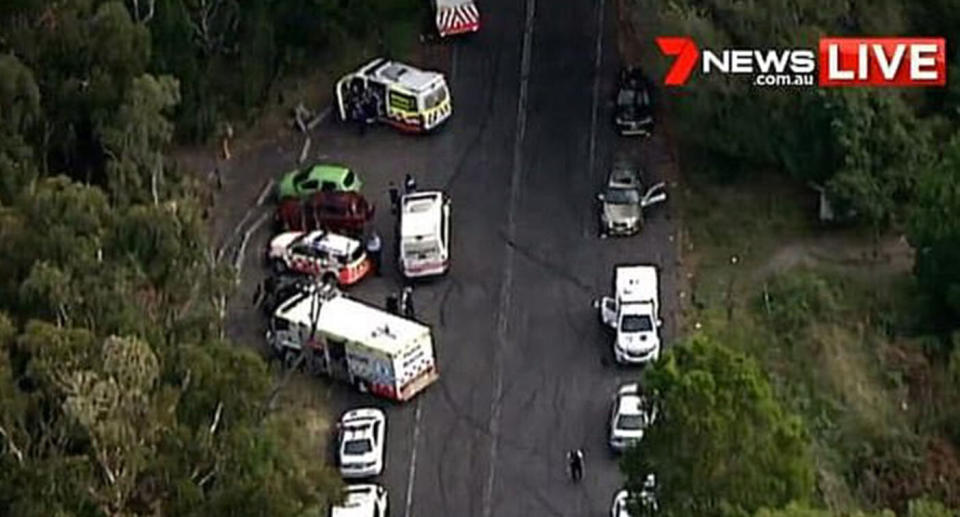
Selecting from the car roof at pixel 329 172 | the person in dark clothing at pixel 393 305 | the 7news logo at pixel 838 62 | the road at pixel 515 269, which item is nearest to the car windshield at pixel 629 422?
the road at pixel 515 269

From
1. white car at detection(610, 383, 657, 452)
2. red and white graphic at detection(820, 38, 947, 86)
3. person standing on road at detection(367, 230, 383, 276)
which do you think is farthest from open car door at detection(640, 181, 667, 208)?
white car at detection(610, 383, 657, 452)

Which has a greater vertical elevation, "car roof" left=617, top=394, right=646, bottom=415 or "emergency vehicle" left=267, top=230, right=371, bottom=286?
"emergency vehicle" left=267, top=230, right=371, bottom=286

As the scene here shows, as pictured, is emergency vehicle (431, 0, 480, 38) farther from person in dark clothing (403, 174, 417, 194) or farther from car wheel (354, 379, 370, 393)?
car wheel (354, 379, 370, 393)

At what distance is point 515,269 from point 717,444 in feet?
50.4

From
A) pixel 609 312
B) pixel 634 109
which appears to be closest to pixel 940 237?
pixel 609 312

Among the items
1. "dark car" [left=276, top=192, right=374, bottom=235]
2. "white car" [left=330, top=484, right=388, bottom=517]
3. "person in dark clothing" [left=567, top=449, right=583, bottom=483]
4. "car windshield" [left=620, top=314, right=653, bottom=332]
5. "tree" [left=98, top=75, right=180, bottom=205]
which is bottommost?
"white car" [left=330, top=484, right=388, bottom=517]

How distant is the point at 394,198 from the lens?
222ft

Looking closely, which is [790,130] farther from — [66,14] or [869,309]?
[66,14]

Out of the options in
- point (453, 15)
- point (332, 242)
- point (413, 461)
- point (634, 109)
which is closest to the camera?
point (413, 461)

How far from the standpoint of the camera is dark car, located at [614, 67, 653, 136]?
6950cm

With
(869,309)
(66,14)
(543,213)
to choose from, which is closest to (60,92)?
(66,14)

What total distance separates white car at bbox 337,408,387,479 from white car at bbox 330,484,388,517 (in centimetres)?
89

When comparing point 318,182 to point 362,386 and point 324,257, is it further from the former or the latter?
point 362,386

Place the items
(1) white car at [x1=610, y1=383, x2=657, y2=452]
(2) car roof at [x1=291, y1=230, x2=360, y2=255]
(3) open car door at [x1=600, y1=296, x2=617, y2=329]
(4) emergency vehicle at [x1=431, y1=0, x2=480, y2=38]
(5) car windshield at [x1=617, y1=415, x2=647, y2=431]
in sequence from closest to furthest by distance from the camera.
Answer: (1) white car at [x1=610, y1=383, x2=657, y2=452] < (5) car windshield at [x1=617, y1=415, x2=647, y2=431] < (3) open car door at [x1=600, y1=296, x2=617, y2=329] < (2) car roof at [x1=291, y1=230, x2=360, y2=255] < (4) emergency vehicle at [x1=431, y1=0, x2=480, y2=38]
